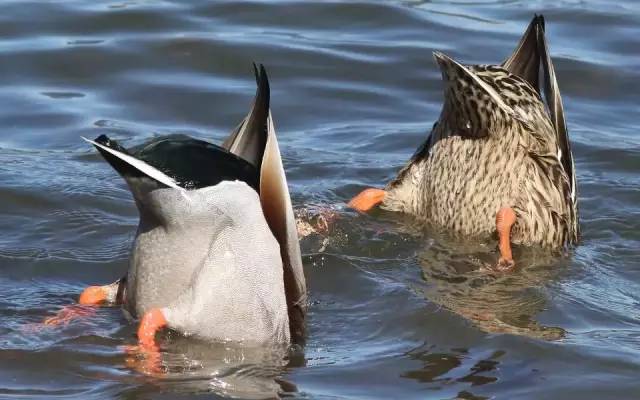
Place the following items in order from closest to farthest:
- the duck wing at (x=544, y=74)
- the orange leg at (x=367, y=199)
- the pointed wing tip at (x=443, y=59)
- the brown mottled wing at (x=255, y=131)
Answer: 1. the brown mottled wing at (x=255, y=131)
2. the pointed wing tip at (x=443, y=59)
3. the duck wing at (x=544, y=74)
4. the orange leg at (x=367, y=199)

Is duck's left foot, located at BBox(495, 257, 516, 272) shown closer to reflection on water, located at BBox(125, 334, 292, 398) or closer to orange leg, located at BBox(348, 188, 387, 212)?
orange leg, located at BBox(348, 188, 387, 212)

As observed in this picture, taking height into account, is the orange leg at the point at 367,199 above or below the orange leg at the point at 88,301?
above

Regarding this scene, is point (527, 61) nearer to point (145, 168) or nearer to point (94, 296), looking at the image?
point (94, 296)

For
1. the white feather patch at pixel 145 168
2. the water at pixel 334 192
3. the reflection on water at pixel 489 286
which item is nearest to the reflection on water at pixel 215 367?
the water at pixel 334 192

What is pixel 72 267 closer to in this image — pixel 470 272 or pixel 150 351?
pixel 150 351

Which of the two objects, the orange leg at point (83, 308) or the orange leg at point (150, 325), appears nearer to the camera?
the orange leg at point (150, 325)

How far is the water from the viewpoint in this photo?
5473 millimetres

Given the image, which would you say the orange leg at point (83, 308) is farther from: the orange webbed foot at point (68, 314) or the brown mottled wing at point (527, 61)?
the brown mottled wing at point (527, 61)

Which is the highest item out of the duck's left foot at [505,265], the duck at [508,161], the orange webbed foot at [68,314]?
the duck at [508,161]

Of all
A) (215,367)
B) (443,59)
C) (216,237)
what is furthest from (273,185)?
(443,59)

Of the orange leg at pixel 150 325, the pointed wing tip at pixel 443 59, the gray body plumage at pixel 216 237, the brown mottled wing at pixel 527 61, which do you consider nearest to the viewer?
the gray body plumage at pixel 216 237

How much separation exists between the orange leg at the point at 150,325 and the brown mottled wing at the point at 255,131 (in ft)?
2.35

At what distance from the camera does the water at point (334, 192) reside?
5.47m

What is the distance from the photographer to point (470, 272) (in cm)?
695
